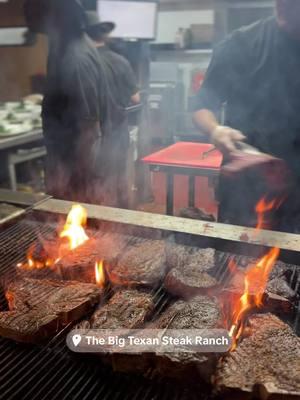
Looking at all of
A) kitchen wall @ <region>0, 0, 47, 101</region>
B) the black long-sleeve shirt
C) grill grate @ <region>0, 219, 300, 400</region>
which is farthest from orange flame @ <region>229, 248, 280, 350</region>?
kitchen wall @ <region>0, 0, 47, 101</region>

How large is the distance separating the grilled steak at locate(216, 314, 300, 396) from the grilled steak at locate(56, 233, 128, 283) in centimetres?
89

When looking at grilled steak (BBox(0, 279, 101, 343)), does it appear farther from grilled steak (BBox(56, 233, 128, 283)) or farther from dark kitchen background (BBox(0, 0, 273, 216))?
dark kitchen background (BBox(0, 0, 273, 216))

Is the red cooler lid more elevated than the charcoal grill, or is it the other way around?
the red cooler lid

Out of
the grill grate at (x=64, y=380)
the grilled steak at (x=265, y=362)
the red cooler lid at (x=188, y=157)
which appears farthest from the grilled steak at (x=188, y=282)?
the red cooler lid at (x=188, y=157)

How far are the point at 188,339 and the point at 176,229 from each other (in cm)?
96

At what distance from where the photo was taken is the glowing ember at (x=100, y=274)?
2146 millimetres

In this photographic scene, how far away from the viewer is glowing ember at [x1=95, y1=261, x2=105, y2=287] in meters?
2.15

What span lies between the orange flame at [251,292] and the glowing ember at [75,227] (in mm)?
913

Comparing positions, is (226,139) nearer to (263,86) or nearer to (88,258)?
(263,86)

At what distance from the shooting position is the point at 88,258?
220 centimetres

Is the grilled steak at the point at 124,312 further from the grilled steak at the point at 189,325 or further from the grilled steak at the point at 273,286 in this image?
the grilled steak at the point at 273,286

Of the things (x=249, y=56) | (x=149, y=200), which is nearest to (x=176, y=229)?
(x=249, y=56)

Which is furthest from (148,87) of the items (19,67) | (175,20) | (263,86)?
(263,86)

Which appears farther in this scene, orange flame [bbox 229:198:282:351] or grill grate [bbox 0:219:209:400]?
orange flame [bbox 229:198:282:351]
